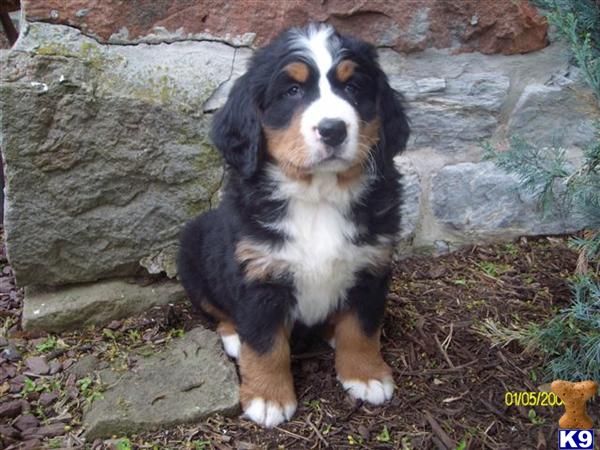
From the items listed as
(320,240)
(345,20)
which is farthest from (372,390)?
(345,20)

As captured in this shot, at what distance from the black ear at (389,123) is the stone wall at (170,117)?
2.22ft

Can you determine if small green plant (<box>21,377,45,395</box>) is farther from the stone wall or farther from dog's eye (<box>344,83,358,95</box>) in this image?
dog's eye (<box>344,83,358,95</box>)

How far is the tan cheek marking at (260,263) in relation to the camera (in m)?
2.38

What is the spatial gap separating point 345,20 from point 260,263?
4.25ft

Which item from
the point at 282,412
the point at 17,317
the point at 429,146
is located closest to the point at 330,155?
the point at 282,412

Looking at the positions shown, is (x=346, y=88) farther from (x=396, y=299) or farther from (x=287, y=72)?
(x=396, y=299)

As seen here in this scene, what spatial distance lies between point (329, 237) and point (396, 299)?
2.70ft

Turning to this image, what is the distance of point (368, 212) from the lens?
8.15ft

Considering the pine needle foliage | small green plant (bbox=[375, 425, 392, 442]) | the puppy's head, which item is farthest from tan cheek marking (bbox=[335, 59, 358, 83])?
small green plant (bbox=[375, 425, 392, 442])

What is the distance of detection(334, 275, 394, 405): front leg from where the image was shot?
2521 millimetres

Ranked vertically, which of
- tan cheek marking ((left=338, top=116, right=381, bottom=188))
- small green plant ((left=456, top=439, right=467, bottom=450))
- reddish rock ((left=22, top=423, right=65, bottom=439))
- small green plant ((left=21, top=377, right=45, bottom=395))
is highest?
tan cheek marking ((left=338, top=116, right=381, bottom=188))

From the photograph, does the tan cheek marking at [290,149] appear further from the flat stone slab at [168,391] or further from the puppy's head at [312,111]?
the flat stone slab at [168,391]

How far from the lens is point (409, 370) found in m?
2.67

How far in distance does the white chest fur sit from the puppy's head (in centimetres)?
9
